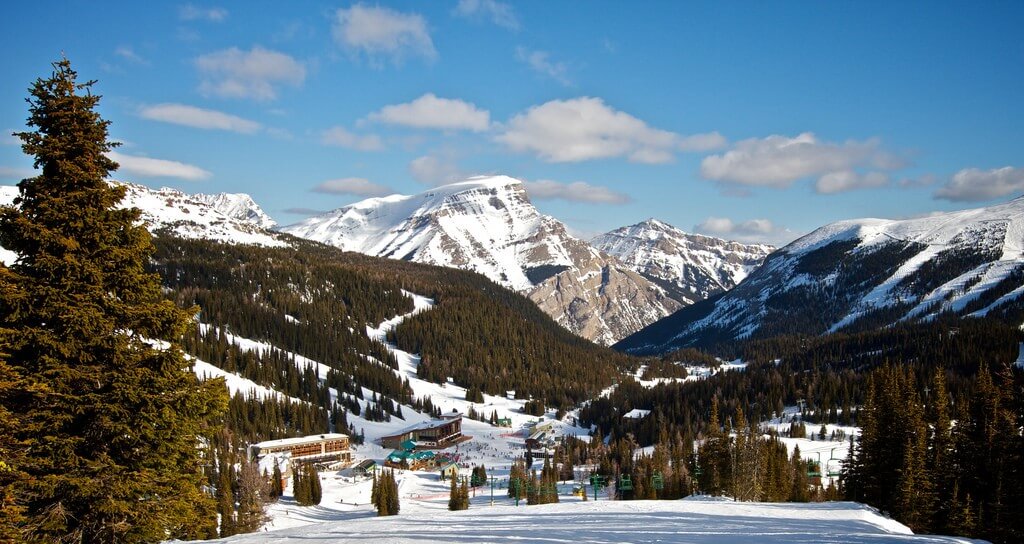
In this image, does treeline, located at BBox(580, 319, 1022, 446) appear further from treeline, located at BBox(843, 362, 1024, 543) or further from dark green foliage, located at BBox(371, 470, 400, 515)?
treeline, located at BBox(843, 362, 1024, 543)

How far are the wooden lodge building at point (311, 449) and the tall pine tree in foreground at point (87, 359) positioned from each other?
104m

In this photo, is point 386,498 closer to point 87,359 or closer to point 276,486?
point 276,486

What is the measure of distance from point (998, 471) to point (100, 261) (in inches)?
2094

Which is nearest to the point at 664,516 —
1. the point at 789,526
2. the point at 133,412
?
the point at 789,526

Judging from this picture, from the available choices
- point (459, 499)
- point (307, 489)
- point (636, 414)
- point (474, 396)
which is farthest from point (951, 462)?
point (474, 396)

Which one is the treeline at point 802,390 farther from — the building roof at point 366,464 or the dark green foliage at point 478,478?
the building roof at point 366,464

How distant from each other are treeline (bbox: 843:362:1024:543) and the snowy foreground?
782 inches

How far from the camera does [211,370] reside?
470ft

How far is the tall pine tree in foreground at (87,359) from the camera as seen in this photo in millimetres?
14836

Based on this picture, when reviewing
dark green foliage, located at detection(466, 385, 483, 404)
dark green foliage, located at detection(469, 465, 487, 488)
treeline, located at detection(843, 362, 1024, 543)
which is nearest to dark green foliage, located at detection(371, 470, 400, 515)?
dark green foliage, located at detection(469, 465, 487, 488)

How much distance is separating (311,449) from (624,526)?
351ft

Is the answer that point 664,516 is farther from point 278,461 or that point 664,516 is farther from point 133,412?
point 278,461

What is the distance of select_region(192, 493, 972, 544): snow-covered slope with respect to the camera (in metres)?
20.2

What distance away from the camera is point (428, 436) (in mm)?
141500
